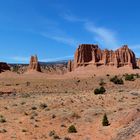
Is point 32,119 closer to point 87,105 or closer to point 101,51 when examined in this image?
point 87,105

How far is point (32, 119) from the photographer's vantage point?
39656 millimetres

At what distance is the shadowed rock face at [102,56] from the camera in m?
164

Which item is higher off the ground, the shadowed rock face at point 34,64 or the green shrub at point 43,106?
the shadowed rock face at point 34,64

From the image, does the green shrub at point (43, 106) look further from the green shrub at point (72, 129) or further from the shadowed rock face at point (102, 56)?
the shadowed rock face at point (102, 56)

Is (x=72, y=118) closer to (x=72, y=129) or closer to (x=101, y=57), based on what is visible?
(x=72, y=129)

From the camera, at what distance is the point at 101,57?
169 metres

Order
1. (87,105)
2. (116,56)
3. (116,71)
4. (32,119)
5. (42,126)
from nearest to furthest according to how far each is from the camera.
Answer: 1. (42,126)
2. (32,119)
3. (87,105)
4. (116,71)
5. (116,56)

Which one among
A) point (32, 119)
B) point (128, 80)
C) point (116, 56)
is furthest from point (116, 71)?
point (32, 119)

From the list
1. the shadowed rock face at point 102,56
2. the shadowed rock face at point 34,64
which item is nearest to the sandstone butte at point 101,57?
the shadowed rock face at point 102,56

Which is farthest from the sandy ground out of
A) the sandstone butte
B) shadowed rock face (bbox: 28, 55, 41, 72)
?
shadowed rock face (bbox: 28, 55, 41, 72)

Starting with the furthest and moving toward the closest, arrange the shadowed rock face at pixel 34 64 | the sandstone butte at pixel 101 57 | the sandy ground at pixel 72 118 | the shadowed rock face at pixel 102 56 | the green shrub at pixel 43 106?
the shadowed rock face at pixel 102 56 < the sandstone butte at pixel 101 57 < the shadowed rock face at pixel 34 64 < the green shrub at pixel 43 106 < the sandy ground at pixel 72 118

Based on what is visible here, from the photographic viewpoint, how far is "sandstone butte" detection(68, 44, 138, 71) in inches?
6462

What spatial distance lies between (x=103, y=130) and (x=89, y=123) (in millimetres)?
3573

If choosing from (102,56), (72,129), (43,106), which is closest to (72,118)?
(72,129)
